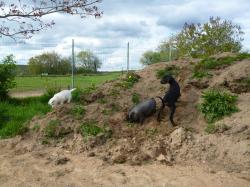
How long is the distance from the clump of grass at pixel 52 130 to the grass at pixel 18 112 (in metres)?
0.61

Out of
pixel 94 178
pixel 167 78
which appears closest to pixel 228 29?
pixel 167 78

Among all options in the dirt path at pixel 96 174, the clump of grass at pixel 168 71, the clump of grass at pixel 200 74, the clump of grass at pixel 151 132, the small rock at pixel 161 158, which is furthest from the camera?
the clump of grass at pixel 168 71

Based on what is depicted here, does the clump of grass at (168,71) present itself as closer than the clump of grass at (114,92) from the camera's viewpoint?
No

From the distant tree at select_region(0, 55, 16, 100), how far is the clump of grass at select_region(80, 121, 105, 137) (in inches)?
207

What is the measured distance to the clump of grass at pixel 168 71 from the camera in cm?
1022

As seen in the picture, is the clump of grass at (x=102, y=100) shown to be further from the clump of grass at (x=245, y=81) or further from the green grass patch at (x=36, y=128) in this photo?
the clump of grass at (x=245, y=81)

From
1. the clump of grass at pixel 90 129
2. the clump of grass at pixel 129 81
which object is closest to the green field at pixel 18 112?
the clump of grass at pixel 129 81

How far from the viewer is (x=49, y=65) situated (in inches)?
856

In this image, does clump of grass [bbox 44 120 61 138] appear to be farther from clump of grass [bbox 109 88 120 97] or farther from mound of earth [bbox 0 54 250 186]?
clump of grass [bbox 109 88 120 97]

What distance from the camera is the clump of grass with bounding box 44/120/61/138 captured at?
8351 mm

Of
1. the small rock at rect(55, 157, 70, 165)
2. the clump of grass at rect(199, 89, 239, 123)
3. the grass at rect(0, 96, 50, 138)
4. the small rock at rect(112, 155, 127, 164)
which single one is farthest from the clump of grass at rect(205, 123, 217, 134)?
the grass at rect(0, 96, 50, 138)

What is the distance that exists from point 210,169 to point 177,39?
12.9 metres

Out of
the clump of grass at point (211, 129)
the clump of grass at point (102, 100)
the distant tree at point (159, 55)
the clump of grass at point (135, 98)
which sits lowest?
the clump of grass at point (211, 129)

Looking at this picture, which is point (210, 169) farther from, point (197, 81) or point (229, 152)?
point (197, 81)
